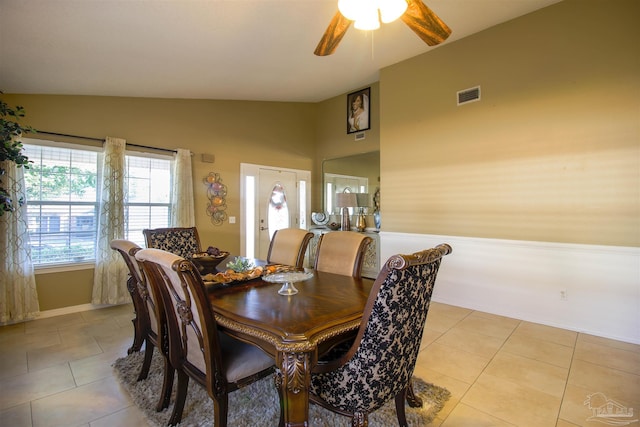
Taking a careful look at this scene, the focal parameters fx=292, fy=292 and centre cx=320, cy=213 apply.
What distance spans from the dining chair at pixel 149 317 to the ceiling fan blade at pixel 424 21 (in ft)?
7.02

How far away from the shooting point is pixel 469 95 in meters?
3.57

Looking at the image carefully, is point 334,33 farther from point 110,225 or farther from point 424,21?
point 110,225

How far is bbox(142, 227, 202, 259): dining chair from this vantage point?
308 cm

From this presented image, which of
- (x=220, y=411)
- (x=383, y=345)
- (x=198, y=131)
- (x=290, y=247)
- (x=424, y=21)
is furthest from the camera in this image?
(x=198, y=131)

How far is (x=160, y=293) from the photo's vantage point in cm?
165

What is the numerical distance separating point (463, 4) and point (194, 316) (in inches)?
142

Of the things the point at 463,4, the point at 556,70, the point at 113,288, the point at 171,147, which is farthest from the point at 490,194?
the point at 113,288

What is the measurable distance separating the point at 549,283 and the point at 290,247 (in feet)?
8.98

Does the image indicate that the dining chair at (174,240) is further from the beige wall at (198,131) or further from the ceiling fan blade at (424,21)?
the ceiling fan blade at (424,21)

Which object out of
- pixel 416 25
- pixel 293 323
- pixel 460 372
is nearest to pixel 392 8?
pixel 416 25

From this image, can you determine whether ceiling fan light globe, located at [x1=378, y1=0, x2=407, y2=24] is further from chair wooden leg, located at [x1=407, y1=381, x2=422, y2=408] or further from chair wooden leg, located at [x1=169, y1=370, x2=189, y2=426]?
chair wooden leg, located at [x1=169, y1=370, x2=189, y2=426]

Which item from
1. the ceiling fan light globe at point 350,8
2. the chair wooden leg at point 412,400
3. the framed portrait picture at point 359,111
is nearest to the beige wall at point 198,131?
the framed portrait picture at point 359,111

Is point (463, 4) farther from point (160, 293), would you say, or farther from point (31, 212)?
point (31, 212)

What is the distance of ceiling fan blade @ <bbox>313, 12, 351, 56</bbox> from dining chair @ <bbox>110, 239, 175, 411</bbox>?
1835 millimetres
